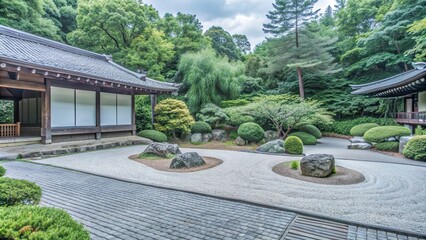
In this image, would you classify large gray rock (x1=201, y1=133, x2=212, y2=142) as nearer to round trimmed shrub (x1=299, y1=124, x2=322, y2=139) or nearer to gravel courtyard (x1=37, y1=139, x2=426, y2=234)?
round trimmed shrub (x1=299, y1=124, x2=322, y2=139)

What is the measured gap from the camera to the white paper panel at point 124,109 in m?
11.5

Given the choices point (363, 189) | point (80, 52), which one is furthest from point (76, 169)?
point (80, 52)

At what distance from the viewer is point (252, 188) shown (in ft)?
14.9

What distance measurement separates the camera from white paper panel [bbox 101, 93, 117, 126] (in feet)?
35.1

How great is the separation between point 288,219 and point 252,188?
1441 millimetres

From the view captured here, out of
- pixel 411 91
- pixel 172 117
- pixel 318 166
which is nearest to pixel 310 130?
pixel 411 91

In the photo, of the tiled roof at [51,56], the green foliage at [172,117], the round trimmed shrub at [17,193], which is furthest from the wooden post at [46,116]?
the round trimmed shrub at [17,193]

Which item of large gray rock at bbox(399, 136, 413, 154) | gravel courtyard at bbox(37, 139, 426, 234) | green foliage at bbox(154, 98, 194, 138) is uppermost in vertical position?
green foliage at bbox(154, 98, 194, 138)

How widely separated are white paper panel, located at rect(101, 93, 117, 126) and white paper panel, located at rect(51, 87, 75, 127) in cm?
144

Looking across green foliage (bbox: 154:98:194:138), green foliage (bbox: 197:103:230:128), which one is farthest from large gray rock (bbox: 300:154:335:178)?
green foliage (bbox: 197:103:230:128)

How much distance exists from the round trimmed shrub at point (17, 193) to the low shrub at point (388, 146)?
1194 cm

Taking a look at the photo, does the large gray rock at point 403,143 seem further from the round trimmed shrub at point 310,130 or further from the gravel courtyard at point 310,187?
the round trimmed shrub at point 310,130

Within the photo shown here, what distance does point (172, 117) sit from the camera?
12.8 metres

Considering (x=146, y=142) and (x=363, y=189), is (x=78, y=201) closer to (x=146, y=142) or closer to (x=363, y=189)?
(x=363, y=189)
